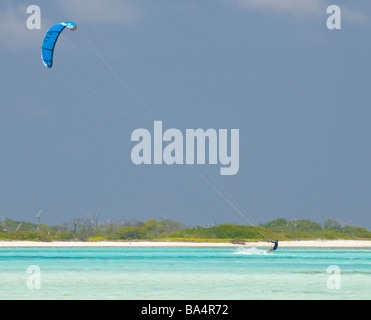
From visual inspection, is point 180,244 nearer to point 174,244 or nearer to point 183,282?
point 174,244

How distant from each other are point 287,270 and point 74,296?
15.9 metres

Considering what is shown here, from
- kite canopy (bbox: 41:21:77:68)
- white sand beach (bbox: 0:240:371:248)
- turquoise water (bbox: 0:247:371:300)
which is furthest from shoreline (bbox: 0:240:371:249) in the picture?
kite canopy (bbox: 41:21:77:68)

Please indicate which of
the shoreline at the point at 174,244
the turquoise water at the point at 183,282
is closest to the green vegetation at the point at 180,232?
the shoreline at the point at 174,244

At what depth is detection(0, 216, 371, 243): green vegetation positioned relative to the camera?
89688 millimetres

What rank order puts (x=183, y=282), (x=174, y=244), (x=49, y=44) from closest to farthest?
(x=183, y=282)
(x=49, y=44)
(x=174, y=244)

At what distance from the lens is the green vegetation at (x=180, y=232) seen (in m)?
89.7

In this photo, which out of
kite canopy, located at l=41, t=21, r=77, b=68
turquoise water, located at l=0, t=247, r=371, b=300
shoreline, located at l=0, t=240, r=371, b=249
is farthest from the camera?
shoreline, located at l=0, t=240, r=371, b=249

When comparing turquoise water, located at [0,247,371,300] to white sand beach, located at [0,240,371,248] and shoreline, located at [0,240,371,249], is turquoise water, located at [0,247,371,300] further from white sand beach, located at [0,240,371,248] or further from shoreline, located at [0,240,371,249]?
white sand beach, located at [0,240,371,248]

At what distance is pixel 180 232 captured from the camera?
306ft

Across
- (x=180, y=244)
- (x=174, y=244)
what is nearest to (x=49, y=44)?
(x=174, y=244)

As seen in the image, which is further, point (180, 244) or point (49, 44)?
point (180, 244)

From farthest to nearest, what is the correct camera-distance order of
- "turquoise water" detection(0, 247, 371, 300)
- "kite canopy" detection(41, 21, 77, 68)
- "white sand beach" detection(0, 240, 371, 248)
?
"white sand beach" detection(0, 240, 371, 248), "kite canopy" detection(41, 21, 77, 68), "turquoise water" detection(0, 247, 371, 300)

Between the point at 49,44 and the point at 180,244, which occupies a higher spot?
the point at 49,44

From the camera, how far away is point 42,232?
96.9 m
